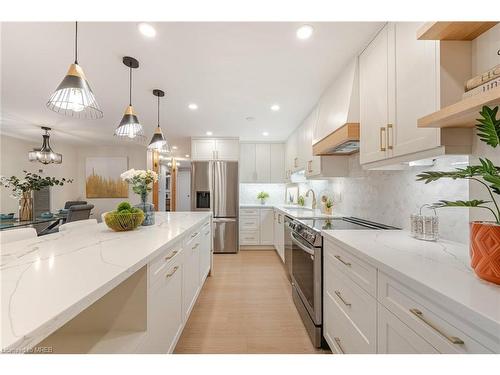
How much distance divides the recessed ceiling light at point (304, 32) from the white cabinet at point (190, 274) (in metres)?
1.86

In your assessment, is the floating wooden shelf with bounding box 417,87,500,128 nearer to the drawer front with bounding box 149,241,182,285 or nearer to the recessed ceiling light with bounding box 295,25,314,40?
the recessed ceiling light with bounding box 295,25,314,40

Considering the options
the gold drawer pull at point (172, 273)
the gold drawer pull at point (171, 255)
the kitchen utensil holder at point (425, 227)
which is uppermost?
the kitchen utensil holder at point (425, 227)

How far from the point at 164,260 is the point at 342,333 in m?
1.20

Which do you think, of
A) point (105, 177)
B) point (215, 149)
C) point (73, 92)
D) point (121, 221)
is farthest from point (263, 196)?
point (105, 177)

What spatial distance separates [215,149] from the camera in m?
4.61

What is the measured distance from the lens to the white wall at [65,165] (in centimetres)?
464

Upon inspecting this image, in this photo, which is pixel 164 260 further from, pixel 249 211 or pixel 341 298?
pixel 249 211

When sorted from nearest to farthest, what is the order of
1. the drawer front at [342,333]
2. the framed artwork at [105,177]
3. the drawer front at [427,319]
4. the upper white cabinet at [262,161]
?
1. the drawer front at [427,319]
2. the drawer front at [342,333]
3. the upper white cabinet at [262,161]
4. the framed artwork at [105,177]

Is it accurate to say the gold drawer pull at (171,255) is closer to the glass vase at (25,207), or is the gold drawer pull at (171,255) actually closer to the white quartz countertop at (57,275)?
the white quartz countertop at (57,275)

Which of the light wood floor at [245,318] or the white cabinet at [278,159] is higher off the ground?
the white cabinet at [278,159]

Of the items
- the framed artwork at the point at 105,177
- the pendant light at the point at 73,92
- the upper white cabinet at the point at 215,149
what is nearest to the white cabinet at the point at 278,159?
the upper white cabinet at the point at 215,149

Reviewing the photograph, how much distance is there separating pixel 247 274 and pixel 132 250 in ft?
7.88

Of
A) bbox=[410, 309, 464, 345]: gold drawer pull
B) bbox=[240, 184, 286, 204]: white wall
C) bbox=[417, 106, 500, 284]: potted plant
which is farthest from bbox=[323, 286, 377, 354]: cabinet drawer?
bbox=[240, 184, 286, 204]: white wall
